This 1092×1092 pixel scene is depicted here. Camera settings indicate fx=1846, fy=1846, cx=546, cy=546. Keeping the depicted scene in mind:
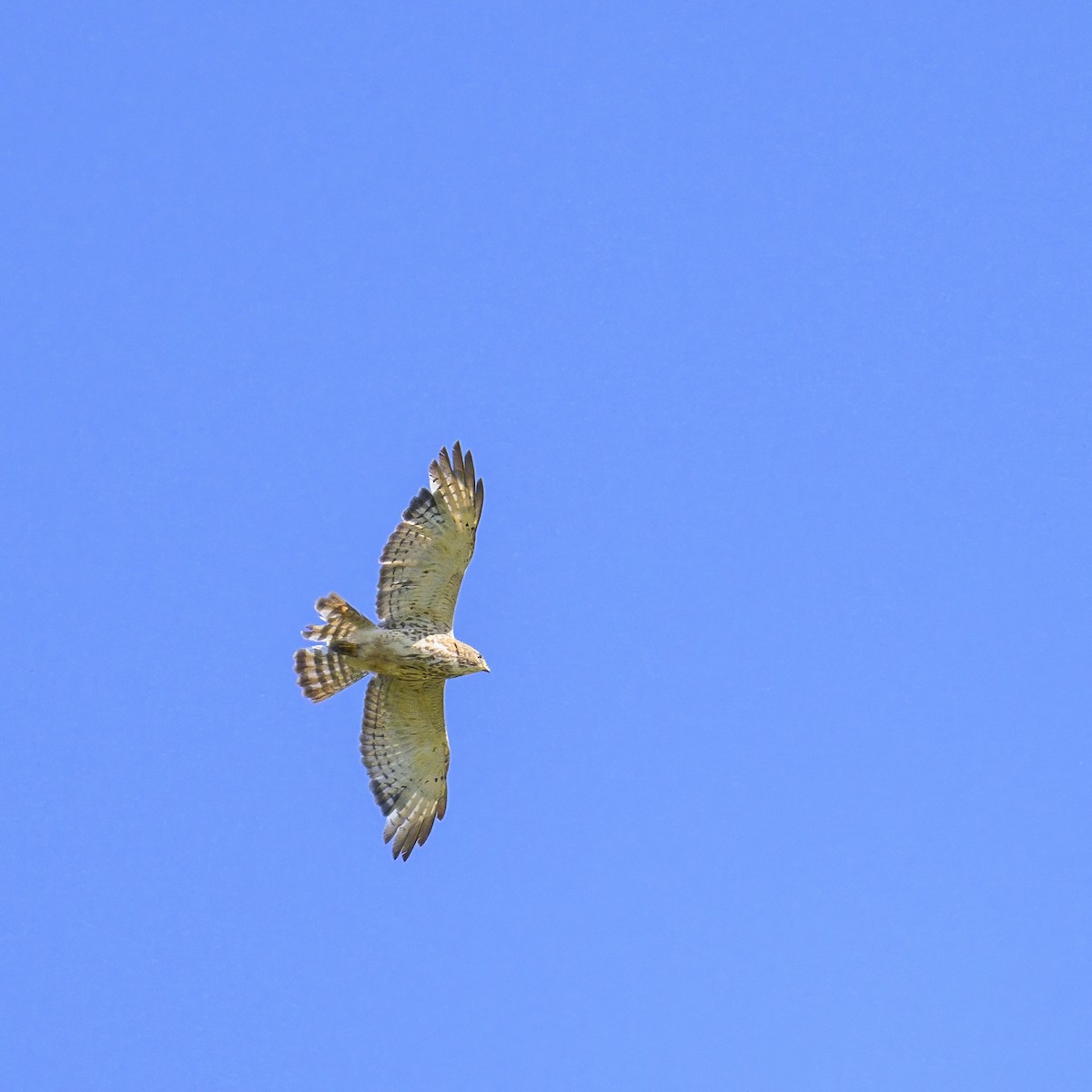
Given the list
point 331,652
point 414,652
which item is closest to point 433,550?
point 414,652

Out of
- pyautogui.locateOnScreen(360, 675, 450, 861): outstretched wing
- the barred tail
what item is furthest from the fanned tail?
pyautogui.locateOnScreen(360, 675, 450, 861): outstretched wing

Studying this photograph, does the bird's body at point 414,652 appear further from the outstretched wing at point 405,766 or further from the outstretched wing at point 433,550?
the outstretched wing at point 405,766

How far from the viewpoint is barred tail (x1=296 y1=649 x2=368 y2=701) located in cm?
1672

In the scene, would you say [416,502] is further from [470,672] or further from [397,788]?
[397,788]

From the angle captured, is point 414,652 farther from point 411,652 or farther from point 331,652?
point 331,652

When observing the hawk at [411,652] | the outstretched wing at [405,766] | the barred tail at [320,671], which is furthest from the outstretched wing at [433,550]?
the outstretched wing at [405,766]

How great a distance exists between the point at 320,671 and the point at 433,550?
5.35 feet

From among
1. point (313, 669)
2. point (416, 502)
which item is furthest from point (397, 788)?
point (416, 502)

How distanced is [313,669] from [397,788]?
1515 mm

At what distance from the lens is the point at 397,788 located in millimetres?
17438

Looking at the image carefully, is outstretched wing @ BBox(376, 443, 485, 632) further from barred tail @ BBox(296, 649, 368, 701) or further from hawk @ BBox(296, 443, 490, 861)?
barred tail @ BBox(296, 649, 368, 701)

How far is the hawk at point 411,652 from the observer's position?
1612 cm

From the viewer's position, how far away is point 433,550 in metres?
16.2

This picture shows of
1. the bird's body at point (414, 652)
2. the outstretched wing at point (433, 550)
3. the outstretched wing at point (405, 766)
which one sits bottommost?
the outstretched wing at point (405, 766)
